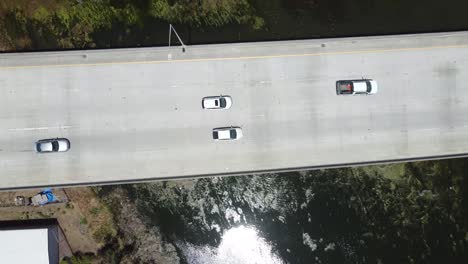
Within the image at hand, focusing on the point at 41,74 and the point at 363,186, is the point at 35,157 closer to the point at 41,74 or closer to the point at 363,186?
the point at 41,74

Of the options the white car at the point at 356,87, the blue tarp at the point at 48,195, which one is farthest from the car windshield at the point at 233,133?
the blue tarp at the point at 48,195

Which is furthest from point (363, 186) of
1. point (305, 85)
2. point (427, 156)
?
point (305, 85)

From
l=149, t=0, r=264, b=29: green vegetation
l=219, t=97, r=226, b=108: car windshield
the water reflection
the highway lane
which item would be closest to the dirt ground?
the highway lane

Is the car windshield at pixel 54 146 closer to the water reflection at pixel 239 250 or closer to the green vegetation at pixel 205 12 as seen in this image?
the green vegetation at pixel 205 12

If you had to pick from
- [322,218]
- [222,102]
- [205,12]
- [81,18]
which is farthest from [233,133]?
[81,18]

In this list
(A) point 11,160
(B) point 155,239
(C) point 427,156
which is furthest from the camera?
(B) point 155,239

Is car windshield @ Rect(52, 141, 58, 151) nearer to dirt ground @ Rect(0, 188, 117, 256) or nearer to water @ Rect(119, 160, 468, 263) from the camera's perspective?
dirt ground @ Rect(0, 188, 117, 256)
